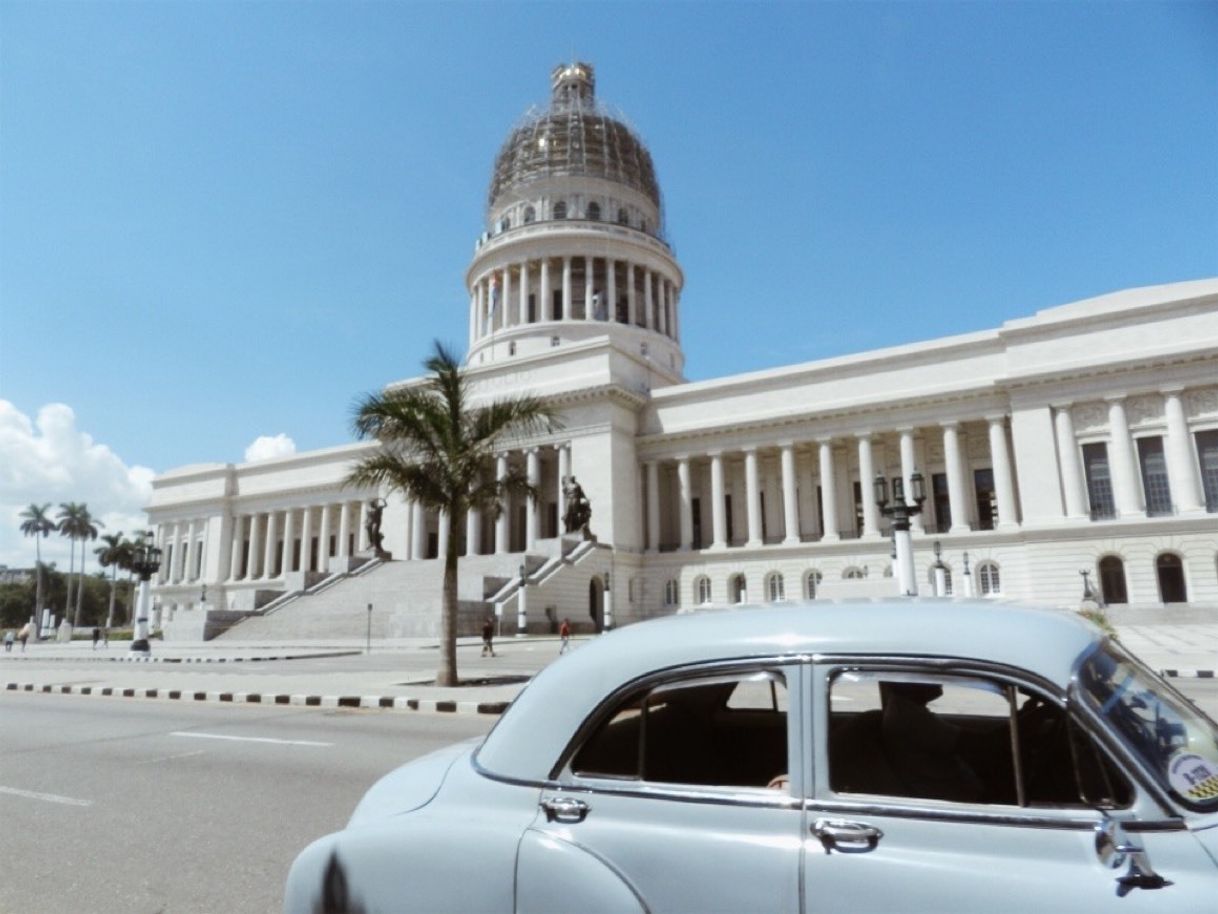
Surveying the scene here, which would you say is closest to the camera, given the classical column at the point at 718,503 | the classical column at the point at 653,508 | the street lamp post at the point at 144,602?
the street lamp post at the point at 144,602

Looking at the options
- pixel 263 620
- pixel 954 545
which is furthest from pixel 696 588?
pixel 263 620

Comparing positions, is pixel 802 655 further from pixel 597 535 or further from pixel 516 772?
pixel 597 535

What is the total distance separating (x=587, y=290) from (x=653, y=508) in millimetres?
19296

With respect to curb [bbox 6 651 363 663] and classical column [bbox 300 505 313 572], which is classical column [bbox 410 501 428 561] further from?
curb [bbox 6 651 363 663]

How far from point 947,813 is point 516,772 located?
1244 mm

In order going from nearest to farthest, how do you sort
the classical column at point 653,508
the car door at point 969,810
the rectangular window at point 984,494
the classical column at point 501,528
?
the car door at point 969,810 < the rectangular window at point 984,494 < the classical column at point 501,528 < the classical column at point 653,508

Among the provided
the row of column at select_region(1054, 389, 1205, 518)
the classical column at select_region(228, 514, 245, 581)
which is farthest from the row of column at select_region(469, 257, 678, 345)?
the row of column at select_region(1054, 389, 1205, 518)

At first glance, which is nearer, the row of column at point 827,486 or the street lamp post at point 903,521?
the street lamp post at point 903,521

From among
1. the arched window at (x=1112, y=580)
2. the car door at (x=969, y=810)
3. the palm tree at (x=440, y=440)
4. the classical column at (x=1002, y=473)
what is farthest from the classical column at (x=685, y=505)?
the car door at (x=969, y=810)

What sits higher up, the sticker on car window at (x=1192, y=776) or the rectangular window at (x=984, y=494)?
the rectangular window at (x=984, y=494)

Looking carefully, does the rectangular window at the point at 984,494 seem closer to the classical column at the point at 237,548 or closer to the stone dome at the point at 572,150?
the stone dome at the point at 572,150

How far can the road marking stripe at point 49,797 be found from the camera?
6.47m

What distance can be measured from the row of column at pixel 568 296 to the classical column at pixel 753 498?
61.3ft

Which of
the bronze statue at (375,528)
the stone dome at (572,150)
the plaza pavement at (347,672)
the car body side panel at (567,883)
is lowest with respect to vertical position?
the plaza pavement at (347,672)
